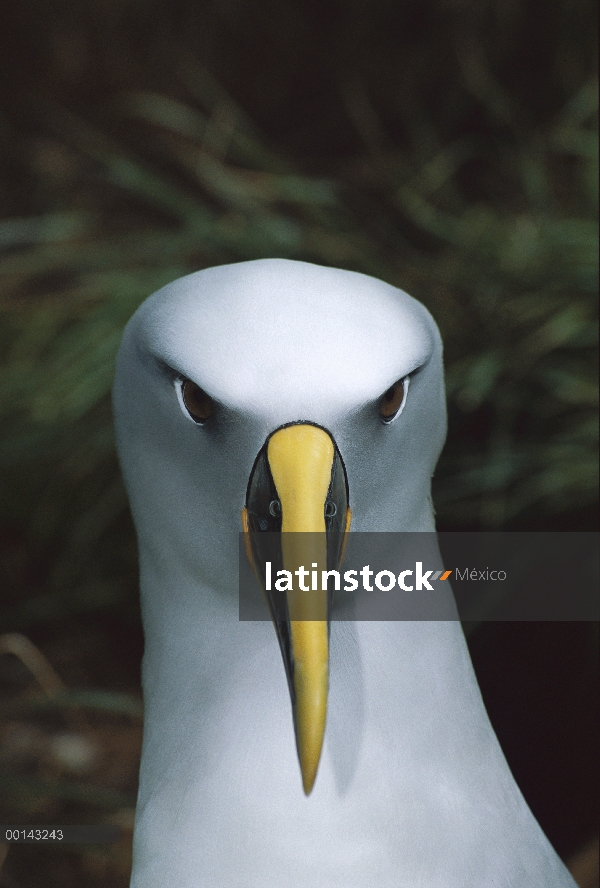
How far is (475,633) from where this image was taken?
2.41 m

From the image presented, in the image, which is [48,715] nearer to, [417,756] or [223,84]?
[417,756]

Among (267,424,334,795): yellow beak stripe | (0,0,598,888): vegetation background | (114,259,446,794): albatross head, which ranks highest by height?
(0,0,598,888): vegetation background

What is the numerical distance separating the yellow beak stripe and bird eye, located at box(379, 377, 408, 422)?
0.14 meters

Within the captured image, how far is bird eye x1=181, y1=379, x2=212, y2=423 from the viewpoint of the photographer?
1.18m

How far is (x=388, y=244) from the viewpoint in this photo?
9.75ft

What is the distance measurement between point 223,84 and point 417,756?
4343mm

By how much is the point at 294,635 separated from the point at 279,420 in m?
0.25

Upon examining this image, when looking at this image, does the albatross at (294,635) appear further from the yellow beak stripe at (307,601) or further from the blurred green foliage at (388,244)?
the blurred green foliage at (388,244)

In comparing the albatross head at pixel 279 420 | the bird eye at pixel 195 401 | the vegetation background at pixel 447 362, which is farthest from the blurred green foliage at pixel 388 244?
the bird eye at pixel 195 401

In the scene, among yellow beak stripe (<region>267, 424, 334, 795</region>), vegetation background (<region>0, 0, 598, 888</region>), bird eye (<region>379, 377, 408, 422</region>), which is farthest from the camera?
vegetation background (<region>0, 0, 598, 888</region>)

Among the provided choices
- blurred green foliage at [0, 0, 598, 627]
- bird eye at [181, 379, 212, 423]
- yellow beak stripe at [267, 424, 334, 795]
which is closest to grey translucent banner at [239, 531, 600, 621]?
yellow beak stripe at [267, 424, 334, 795]

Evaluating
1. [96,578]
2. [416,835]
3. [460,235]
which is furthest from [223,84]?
[416,835]

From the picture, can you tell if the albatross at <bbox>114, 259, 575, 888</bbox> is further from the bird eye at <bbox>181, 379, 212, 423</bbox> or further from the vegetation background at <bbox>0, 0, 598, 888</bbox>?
the vegetation background at <bbox>0, 0, 598, 888</bbox>

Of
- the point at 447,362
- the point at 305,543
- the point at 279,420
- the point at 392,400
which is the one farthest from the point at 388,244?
the point at 305,543
